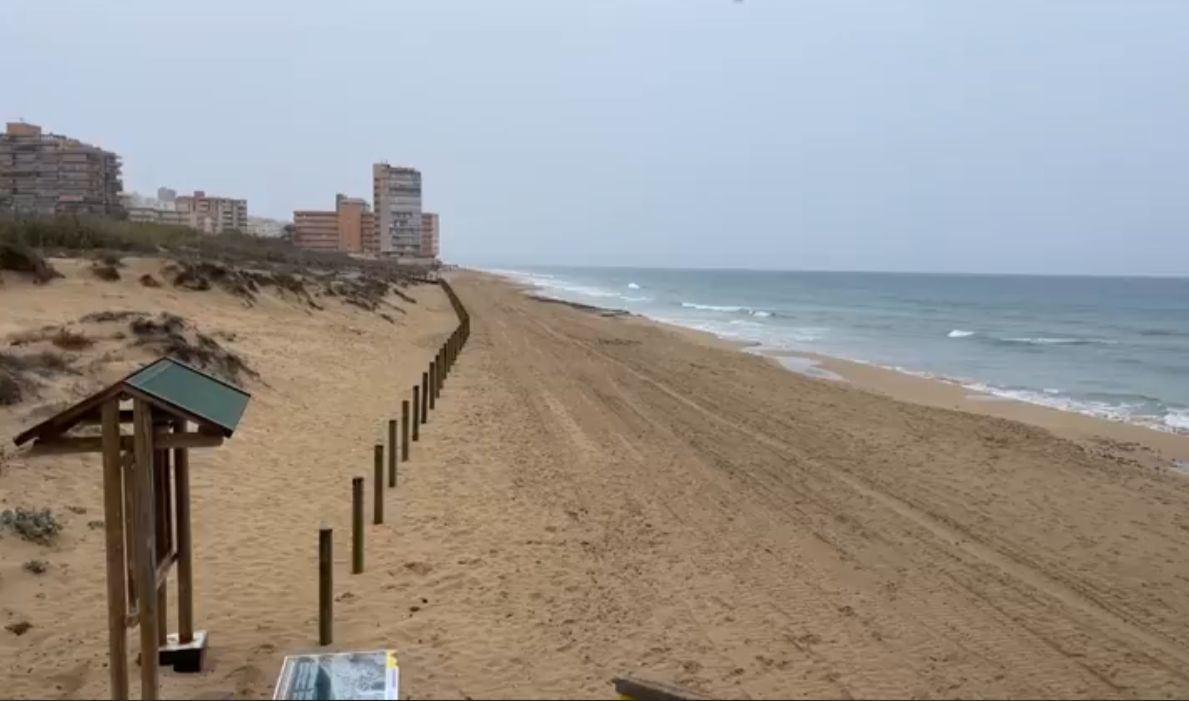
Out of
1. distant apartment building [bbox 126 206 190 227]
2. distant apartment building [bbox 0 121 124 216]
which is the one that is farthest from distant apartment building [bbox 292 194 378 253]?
distant apartment building [bbox 0 121 124 216]

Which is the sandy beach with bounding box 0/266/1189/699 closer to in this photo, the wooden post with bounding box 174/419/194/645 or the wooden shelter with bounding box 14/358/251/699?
the wooden post with bounding box 174/419/194/645

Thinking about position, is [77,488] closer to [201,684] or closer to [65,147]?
[201,684]

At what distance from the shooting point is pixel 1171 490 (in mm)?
12727

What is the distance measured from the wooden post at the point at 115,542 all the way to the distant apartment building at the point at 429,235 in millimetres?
163245

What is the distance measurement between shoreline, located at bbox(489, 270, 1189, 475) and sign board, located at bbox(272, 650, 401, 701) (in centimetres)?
1398

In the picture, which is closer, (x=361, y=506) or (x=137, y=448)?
(x=137, y=448)

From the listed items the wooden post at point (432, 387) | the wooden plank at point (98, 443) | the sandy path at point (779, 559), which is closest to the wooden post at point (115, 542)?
the wooden plank at point (98, 443)

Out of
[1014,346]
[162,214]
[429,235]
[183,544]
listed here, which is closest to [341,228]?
[429,235]

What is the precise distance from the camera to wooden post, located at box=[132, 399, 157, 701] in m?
4.91

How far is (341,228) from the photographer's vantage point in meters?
150

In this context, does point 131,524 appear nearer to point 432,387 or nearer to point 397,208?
point 432,387

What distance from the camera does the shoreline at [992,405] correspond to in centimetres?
1636

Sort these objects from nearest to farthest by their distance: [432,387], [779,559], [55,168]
Answer: [779,559] → [432,387] → [55,168]

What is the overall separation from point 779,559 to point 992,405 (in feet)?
49.9
